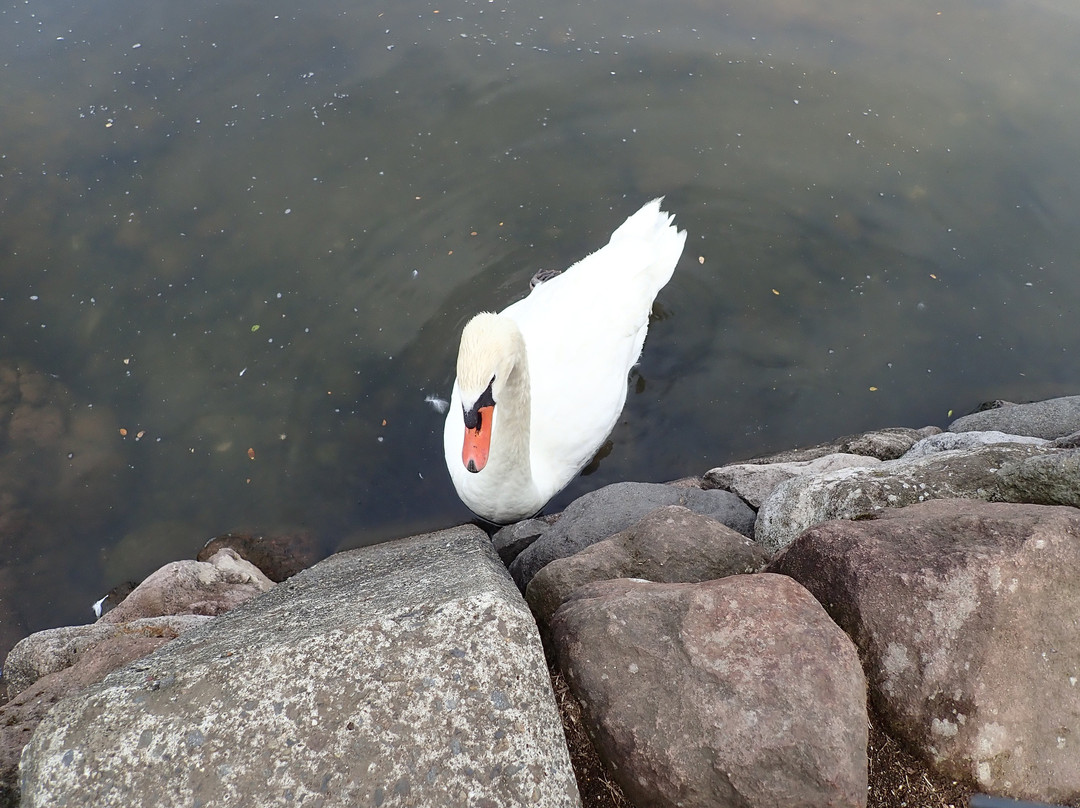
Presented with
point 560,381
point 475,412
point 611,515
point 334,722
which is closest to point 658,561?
point 611,515

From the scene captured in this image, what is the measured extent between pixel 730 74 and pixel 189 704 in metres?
9.28

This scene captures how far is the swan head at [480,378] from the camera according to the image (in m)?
4.28

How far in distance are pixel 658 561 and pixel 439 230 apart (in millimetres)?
5466

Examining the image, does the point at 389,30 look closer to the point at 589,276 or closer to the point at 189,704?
the point at 589,276

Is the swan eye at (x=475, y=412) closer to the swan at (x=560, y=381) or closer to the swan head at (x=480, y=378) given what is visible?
the swan head at (x=480, y=378)

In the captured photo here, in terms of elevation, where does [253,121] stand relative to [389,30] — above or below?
below

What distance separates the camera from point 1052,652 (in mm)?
2629

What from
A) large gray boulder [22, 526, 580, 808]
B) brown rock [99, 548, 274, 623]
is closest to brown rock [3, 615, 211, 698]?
brown rock [99, 548, 274, 623]

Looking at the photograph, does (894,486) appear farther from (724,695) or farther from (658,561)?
(724,695)

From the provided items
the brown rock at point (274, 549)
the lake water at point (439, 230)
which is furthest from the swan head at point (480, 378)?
the brown rock at point (274, 549)

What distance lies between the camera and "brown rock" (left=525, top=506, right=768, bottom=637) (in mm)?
3576

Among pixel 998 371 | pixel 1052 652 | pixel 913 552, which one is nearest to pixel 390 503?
pixel 913 552

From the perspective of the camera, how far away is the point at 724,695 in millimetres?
2590

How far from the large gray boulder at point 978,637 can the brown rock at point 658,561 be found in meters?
0.68
